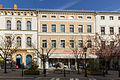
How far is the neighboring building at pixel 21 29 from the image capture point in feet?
78.8

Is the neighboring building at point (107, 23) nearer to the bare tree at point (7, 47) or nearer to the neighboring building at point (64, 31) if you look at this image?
the neighboring building at point (64, 31)

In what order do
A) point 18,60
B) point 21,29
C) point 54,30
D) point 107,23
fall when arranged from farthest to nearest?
point 107,23, point 54,30, point 21,29, point 18,60

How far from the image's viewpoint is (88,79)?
13305mm

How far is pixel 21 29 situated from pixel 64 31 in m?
8.50

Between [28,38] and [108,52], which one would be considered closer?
[108,52]

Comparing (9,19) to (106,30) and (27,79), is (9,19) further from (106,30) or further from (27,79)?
(106,30)

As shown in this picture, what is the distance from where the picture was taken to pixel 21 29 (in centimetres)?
2431

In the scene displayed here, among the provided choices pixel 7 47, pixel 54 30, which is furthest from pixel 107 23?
pixel 7 47

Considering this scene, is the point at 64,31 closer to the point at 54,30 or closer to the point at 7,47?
the point at 54,30

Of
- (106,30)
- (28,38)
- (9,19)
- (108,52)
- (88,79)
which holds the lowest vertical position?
(88,79)

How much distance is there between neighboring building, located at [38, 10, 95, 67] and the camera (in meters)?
24.6

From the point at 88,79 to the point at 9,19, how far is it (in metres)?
18.8

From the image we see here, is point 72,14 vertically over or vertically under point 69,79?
over

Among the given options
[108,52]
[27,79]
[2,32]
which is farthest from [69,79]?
[2,32]
